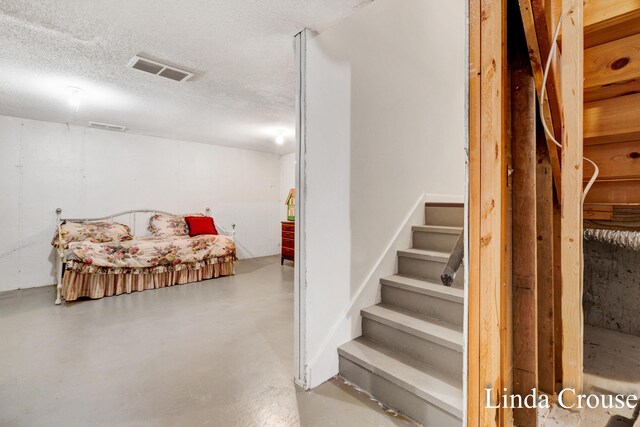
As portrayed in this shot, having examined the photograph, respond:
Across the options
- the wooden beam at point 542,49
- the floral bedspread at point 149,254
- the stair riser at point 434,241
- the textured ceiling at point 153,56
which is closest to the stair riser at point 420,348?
the stair riser at point 434,241

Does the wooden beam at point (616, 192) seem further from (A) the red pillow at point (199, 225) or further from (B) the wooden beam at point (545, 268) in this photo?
(A) the red pillow at point (199, 225)

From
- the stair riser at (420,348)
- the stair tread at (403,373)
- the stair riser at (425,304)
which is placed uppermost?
the stair riser at (425,304)

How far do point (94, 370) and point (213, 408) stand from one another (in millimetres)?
1044

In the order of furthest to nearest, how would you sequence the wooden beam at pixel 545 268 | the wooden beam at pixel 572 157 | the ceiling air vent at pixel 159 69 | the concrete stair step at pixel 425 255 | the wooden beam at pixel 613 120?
the ceiling air vent at pixel 159 69, the concrete stair step at pixel 425 255, the wooden beam at pixel 613 120, the wooden beam at pixel 545 268, the wooden beam at pixel 572 157

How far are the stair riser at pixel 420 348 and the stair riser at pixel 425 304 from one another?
Result: 0.25 meters

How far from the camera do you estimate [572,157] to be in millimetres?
1025

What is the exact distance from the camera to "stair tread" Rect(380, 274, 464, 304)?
6.29ft

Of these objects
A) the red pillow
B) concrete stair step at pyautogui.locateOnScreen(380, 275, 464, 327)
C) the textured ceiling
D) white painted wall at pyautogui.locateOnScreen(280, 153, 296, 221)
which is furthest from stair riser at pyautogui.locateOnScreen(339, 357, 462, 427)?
white painted wall at pyautogui.locateOnScreen(280, 153, 296, 221)

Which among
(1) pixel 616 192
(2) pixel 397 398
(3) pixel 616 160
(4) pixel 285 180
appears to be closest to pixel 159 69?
(2) pixel 397 398

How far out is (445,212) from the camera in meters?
2.69

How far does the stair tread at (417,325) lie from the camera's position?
1.69 metres

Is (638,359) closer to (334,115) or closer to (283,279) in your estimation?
(334,115)

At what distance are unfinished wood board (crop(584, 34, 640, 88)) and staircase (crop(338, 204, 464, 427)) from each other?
1.26 metres

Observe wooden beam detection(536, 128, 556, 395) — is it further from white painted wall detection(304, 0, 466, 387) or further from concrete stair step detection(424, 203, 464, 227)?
concrete stair step detection(424, 203, 464, 227)
